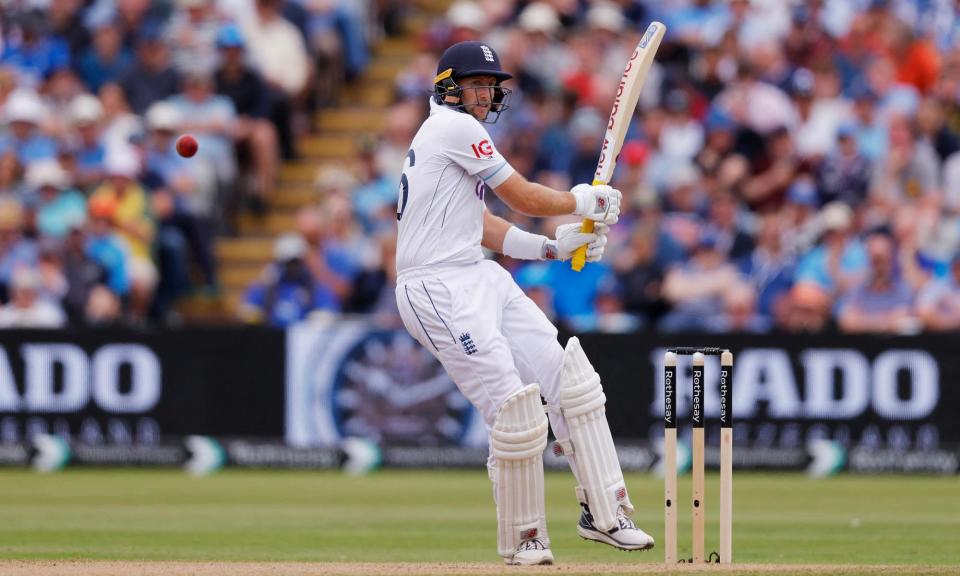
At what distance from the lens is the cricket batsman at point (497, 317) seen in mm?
7938

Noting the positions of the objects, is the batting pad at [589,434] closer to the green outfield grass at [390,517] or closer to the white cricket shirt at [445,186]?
the white cricket shirt at [445,186]

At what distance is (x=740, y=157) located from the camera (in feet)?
52.4

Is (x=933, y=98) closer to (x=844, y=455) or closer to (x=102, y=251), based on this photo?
(x=844, y=455)

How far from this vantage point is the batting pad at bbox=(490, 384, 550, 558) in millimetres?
7863

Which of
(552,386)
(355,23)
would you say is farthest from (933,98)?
(552,386)

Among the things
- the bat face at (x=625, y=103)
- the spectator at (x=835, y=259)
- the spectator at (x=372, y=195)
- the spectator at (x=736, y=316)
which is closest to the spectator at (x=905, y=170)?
the spectator at (x=835, y=259)

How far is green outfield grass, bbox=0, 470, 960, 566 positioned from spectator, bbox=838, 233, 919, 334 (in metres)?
1.27

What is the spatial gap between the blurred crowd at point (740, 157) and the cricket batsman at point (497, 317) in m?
6.64

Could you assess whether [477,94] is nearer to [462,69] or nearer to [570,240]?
[462,69]

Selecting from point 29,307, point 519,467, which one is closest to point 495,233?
point 519,467

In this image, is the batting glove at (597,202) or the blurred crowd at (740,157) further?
the blurred crowd at (740,157)

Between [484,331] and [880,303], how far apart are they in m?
7.45

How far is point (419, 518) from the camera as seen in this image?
457 inches

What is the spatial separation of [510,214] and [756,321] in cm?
249
